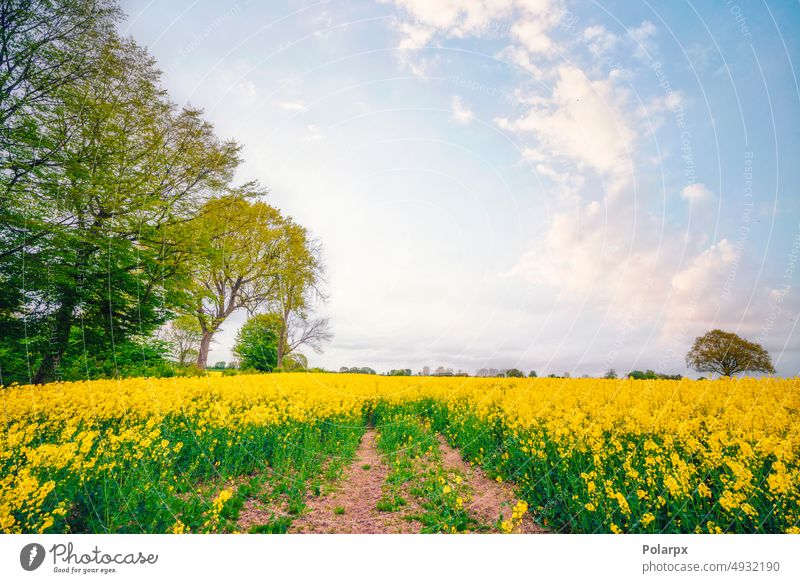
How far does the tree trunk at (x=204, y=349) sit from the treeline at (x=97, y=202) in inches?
217

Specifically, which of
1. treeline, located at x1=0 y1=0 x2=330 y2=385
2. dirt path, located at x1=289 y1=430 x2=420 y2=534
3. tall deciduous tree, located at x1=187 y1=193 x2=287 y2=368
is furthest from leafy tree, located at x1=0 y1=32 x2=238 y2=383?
dirt path, located at x1=289 y1=430 x2=420 y2=534

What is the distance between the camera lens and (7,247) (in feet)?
19.4

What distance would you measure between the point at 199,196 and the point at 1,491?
38.0ft

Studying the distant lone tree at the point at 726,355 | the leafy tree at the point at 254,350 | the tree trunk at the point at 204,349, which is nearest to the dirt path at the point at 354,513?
the tree trunk at the point at 204,349

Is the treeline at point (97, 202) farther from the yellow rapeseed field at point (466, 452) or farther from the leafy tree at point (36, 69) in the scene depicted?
the yellow rapeseed field at point (466, 452)

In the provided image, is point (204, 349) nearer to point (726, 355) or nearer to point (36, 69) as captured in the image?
point (36, 69)

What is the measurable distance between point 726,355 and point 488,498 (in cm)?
3255

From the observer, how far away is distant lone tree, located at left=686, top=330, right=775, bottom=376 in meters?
24.8

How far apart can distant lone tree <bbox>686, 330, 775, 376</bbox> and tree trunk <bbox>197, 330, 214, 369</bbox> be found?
3779 centimetres

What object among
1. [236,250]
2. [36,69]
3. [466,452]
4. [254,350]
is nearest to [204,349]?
[254,350]

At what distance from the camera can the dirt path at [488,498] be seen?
15.1ft

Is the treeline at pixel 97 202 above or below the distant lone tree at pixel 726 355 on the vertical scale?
above

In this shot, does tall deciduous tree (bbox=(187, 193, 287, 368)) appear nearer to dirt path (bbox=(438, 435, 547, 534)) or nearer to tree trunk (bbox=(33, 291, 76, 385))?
tree trunk (bbox=(33, 291, 76, 385))

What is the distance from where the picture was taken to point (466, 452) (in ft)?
26.6
